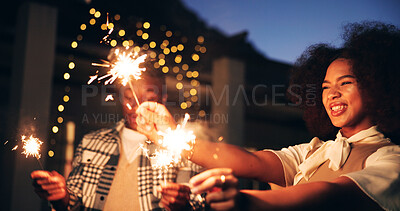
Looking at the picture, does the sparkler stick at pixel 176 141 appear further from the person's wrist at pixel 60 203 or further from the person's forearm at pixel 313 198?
the person's wrist at pixel 60 203

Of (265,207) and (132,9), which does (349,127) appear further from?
(132,9)

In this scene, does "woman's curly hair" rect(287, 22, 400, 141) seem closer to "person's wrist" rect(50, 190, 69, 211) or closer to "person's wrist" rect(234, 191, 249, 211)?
"person's wrist" rect(234, 191, 249, 211)

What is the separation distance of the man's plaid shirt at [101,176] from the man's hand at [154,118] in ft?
2.61

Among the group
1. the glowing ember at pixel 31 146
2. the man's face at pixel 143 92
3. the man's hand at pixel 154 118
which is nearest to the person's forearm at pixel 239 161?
the man's hand at pixel 154 118

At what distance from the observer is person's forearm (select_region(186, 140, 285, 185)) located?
1.84m

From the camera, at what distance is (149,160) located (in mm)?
2967

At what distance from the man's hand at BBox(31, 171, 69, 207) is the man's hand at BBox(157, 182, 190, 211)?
32.4 inches

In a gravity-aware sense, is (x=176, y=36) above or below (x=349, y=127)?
above

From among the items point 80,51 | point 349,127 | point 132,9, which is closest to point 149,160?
point 349,127

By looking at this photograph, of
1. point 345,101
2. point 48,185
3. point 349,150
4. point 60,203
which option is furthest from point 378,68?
point 60,203

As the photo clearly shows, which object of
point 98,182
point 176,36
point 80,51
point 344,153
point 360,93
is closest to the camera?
point 344,153

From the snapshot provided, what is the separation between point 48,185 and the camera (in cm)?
197

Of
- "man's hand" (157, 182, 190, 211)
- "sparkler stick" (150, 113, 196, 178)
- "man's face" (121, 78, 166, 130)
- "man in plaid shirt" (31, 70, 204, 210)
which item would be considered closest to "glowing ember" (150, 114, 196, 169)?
"sparkler stick" (150, 113, 196, 178)

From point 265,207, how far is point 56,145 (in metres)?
7.44
